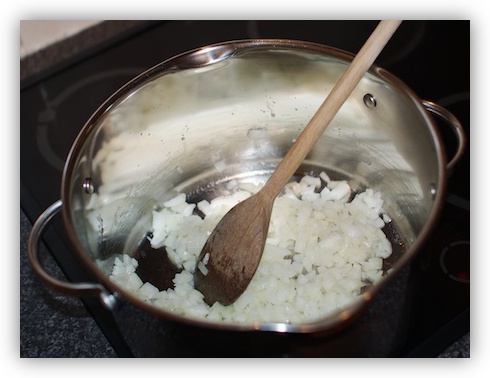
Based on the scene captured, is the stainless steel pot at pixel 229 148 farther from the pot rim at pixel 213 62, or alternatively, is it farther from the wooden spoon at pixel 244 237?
the wooden spoon at pixel 244 237

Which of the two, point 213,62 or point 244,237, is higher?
point 213,62

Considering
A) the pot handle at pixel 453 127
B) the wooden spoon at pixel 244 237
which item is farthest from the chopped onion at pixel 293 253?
the pot handle at pixel 453 127

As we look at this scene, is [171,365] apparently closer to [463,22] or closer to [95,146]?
[95,146]

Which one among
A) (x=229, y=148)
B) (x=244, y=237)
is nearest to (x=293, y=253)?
(x=244, y=237)

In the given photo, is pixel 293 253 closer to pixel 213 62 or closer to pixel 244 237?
pixel 244 237

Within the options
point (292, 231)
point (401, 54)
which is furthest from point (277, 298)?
point (401, 54)
